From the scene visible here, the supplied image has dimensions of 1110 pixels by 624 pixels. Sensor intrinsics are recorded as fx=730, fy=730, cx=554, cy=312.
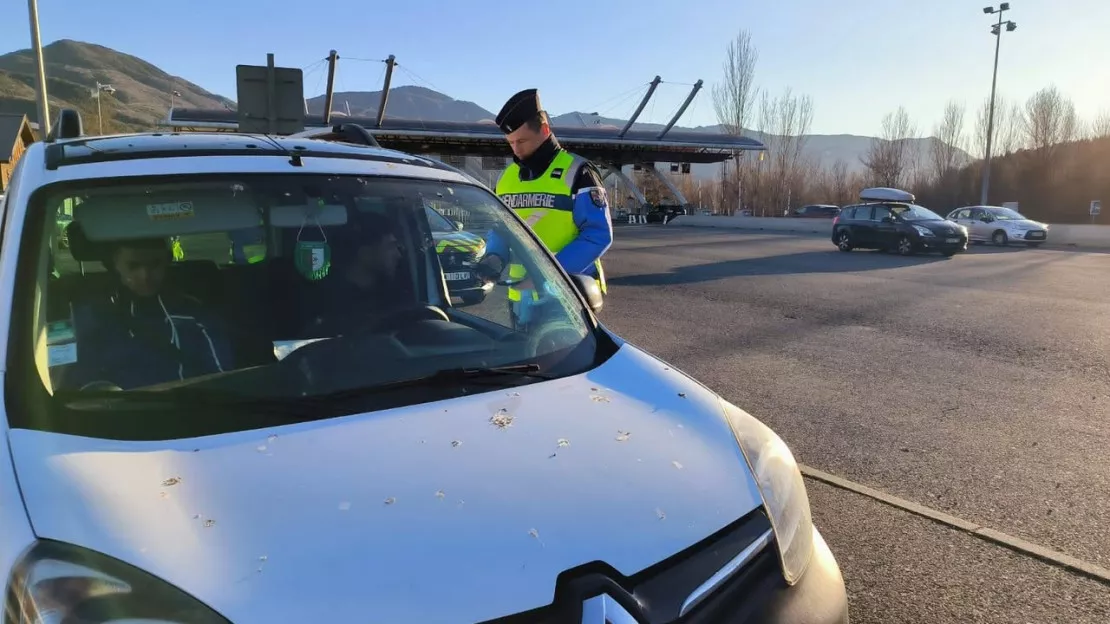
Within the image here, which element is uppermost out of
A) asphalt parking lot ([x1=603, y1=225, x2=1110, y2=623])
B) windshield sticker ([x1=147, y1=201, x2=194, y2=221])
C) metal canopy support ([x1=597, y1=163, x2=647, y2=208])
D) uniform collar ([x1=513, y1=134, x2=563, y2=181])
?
metal canopy support ([x1=597, y1=163, x2=647, y2=208])

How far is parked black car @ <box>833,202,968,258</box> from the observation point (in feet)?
67.5

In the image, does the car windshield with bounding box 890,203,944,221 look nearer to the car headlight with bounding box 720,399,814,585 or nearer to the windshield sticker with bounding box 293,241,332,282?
the car headlight with bounding box 720,399,814,585

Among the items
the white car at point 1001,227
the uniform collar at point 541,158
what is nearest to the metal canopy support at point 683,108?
the white car at point 1001,227

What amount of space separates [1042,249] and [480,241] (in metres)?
27.8

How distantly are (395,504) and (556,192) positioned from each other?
9.86ft

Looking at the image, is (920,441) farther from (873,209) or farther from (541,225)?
(873,209)

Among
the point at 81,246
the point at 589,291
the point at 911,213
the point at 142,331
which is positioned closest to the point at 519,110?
the point at 589,291

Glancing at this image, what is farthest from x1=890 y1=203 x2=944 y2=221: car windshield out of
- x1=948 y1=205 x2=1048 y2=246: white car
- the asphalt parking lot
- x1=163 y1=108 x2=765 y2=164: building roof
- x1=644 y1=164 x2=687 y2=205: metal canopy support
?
x1=644 y1=164 x2=687 y2=205: metal canopy support

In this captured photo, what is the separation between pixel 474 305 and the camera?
341 cm

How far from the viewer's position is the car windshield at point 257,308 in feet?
6.39

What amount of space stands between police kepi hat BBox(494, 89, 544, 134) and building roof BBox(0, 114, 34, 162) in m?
52.5

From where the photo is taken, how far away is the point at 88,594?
128 centimetres

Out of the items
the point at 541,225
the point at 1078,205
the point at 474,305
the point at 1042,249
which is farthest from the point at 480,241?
the point at 1078,205

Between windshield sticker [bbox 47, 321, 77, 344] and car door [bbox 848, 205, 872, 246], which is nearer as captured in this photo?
windshield sticker [bbox 47, 321, 77, 344]
